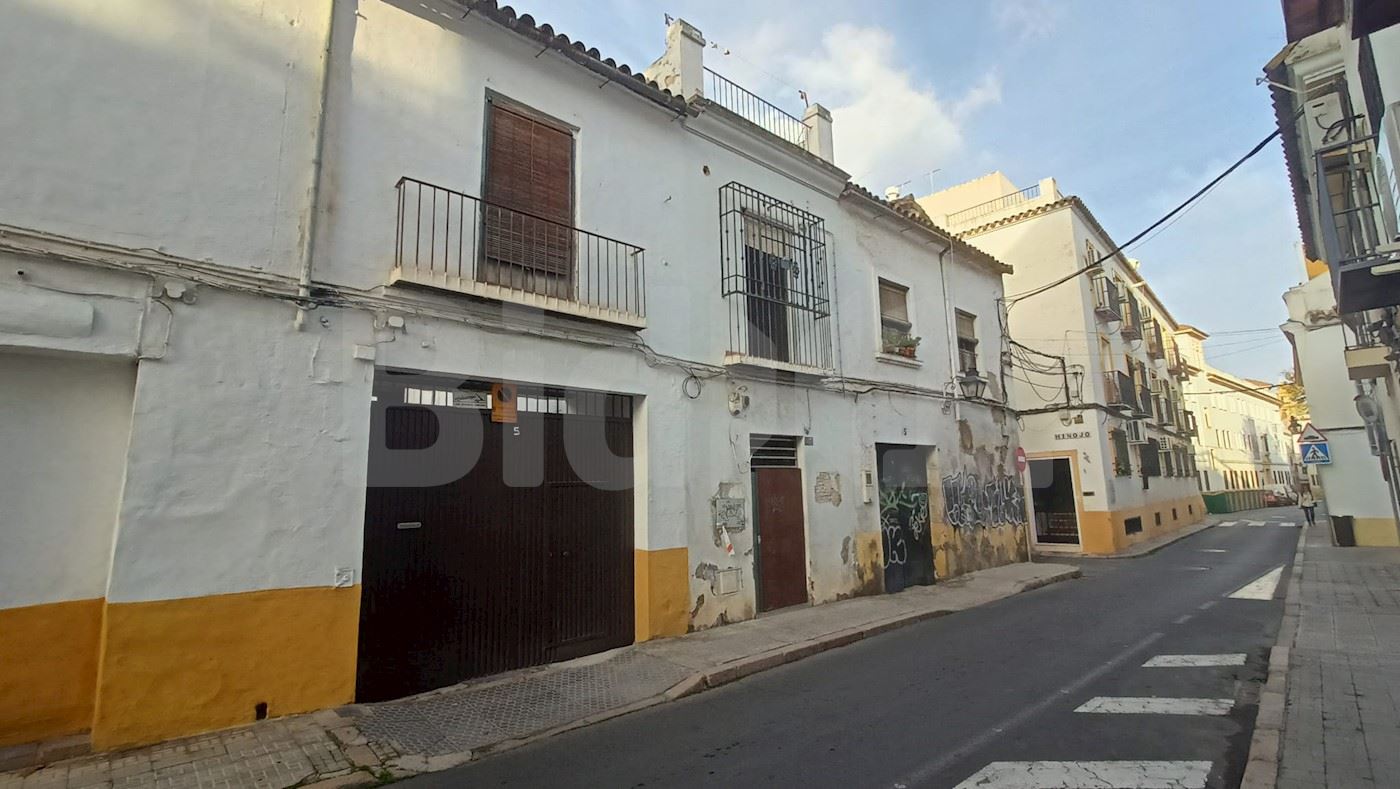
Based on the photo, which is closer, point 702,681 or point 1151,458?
point 702,681

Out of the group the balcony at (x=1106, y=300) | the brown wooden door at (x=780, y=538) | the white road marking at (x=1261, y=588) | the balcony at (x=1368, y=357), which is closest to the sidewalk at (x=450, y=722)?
the brown wooden door at (x=780, y=538)

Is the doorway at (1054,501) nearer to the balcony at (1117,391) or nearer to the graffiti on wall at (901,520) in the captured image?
the balcony at (1117,391)

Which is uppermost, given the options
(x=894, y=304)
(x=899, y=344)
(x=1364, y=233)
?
(x=894, y=304)

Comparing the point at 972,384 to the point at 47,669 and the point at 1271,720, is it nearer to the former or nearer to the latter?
the point at 1271,720

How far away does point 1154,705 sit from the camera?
4676 millimetres

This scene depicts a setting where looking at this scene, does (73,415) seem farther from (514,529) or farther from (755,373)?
(755,373)

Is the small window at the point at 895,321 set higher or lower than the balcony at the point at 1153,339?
lower

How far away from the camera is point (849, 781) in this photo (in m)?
3.60

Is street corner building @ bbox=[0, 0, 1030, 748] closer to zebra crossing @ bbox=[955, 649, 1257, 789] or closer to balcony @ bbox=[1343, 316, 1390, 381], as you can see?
zebra crossing @ bbox=[955, 649, 1257, 789]

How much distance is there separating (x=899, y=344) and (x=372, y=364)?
8416 millimetres

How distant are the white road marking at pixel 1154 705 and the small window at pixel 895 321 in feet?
21.8

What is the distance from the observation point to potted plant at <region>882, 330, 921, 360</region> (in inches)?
428

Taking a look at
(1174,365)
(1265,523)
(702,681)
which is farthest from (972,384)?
(1174,365)

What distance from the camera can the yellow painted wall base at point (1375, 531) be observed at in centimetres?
1438
